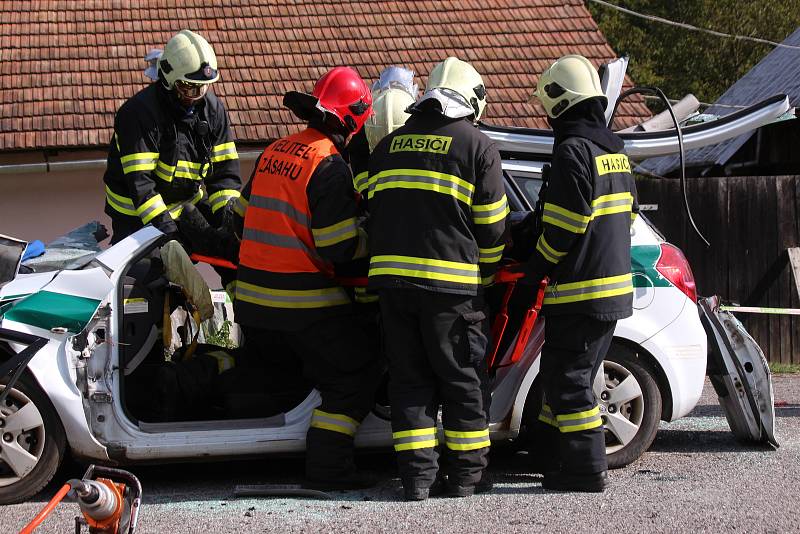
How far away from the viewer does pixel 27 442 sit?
5.03 meters

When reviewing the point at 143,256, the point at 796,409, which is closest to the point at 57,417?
the point at 143,256

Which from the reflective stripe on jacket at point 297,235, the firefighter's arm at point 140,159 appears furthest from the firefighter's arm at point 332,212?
the firefighter's arm at point 140,159

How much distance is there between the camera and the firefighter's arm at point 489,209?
4.93 metres

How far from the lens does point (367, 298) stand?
539 centimetres

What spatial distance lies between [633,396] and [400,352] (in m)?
1.26

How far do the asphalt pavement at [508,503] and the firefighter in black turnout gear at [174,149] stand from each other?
58.9 inches

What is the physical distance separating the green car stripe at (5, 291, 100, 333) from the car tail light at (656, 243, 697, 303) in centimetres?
281

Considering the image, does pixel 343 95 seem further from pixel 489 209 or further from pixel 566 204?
pixel 566 204

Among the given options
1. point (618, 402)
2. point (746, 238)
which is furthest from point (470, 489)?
point (746, 238)

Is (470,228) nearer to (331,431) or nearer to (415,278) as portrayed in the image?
(415,278)

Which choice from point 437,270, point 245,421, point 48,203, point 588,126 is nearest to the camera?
point 437,270

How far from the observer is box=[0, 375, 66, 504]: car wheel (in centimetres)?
496

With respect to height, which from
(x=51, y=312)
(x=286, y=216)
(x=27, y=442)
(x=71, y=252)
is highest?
(x=286, y=216)

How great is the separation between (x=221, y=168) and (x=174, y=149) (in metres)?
0.35
